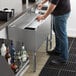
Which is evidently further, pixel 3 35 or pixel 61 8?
pixel 61 8

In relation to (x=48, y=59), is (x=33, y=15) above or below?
above

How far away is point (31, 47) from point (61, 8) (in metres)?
0.68

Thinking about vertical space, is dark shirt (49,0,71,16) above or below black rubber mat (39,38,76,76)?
above

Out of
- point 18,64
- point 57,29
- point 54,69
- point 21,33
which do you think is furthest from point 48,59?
point 18,64

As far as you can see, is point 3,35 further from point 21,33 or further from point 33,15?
point 33,15

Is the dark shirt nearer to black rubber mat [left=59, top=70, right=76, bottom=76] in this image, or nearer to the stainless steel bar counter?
the stainless steel bar counter

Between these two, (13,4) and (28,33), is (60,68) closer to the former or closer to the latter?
(28,33)

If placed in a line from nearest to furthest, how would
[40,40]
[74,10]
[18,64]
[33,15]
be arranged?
[18,64], [40,40], [33,15], [74,10]

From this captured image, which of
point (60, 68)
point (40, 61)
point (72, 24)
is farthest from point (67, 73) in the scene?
point (72, 24)

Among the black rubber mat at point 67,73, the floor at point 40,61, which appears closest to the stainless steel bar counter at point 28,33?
the floor at point 40,61

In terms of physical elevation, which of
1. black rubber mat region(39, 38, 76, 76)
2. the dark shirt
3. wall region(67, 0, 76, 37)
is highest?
the dark shirt

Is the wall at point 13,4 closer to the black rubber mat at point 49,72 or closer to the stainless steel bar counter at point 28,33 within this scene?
the stainless steel bar counter at point 28,33

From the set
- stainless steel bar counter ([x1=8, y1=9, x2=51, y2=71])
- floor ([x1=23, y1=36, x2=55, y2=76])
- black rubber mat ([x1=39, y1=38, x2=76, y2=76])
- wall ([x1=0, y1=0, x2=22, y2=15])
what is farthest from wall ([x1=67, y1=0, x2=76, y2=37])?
wall ([x1=0, y1=0, x2=22, y2=15])

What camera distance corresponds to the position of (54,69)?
10.8 feet
